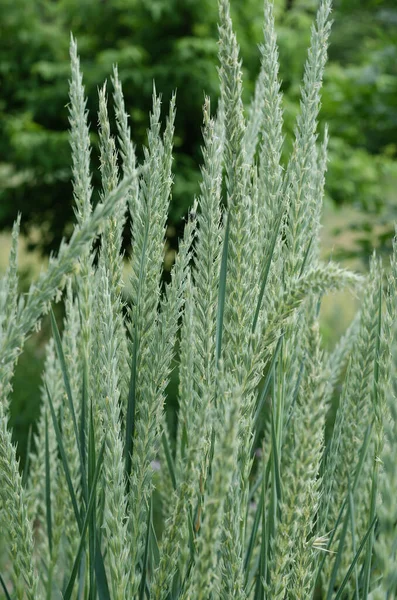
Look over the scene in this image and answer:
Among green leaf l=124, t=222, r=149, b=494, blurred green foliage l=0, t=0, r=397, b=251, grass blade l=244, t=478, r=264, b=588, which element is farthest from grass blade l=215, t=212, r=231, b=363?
blurred green foliage l=0, t=0, r=397, b=251

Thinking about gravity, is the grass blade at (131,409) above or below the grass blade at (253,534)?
above

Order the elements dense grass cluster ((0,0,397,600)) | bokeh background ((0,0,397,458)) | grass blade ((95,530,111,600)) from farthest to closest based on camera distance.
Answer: bokeh background ((0,0,397,458))
grass blade ((95,530,111,600))
dense grass cluster ((0,0,397,600))

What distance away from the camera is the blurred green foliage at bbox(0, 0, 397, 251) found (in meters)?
6.67

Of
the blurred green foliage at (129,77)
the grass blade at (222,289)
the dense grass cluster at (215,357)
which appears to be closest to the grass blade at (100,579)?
the dense grass cluster at (215,357)

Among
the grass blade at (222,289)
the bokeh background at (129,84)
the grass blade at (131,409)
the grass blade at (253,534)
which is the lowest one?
the grass blade at (253,534)

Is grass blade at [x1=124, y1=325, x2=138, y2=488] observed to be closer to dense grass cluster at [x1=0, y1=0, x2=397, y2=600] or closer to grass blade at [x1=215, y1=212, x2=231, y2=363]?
dense grass cluster at [x1=0, y1=0, x2=397, y2=600]

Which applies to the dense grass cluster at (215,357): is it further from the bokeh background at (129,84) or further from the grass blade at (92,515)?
the bokeh background at (129,84)

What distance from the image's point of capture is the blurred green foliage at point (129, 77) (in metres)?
6.67

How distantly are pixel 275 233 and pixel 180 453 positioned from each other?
1.42 ft

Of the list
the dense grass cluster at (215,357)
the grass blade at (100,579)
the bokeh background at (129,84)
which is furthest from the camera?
the bokeh background at (129,84)

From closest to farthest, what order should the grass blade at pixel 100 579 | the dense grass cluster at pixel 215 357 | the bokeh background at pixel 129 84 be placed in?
the dense grass cluster at pixel 215 357
the grass blade at pixel 100 579
the bokeh background at pixel 129 84

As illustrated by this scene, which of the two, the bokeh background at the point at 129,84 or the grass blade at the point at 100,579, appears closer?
the grass blade at the point at 100,579

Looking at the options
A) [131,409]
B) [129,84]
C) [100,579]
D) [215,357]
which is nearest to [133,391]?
[131,409]

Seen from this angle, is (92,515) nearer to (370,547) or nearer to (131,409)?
(131,409)
